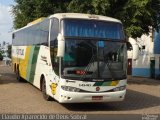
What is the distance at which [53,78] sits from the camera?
588 inches

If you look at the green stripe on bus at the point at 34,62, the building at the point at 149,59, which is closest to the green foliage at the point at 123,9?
the green stripe on bus at the point at 34,62

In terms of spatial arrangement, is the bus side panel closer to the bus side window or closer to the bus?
the bus

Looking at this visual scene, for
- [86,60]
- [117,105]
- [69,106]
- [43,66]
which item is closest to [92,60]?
[86,60]

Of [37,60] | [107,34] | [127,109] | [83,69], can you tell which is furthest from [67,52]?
[37,60]

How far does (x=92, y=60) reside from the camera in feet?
46.3

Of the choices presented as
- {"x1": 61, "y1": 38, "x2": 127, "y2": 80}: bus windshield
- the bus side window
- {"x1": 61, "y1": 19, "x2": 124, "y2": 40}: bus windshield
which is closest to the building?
the bus side window

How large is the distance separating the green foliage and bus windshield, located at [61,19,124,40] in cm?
945

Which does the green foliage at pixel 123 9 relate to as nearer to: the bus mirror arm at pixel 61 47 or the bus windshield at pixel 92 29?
the bus windshield at pixel 92 29

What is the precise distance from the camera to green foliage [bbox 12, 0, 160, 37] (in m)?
24.5

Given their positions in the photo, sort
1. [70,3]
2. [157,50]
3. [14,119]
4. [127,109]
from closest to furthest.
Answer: [14,119], [127,109], [70,3], [157,50]

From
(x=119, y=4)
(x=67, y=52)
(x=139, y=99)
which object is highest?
(x=119, y=4)

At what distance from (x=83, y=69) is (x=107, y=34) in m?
1.65

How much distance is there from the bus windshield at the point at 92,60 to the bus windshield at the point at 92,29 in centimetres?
27

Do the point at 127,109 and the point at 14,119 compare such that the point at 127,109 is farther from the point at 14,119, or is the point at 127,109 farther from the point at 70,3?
the point at 70,3
